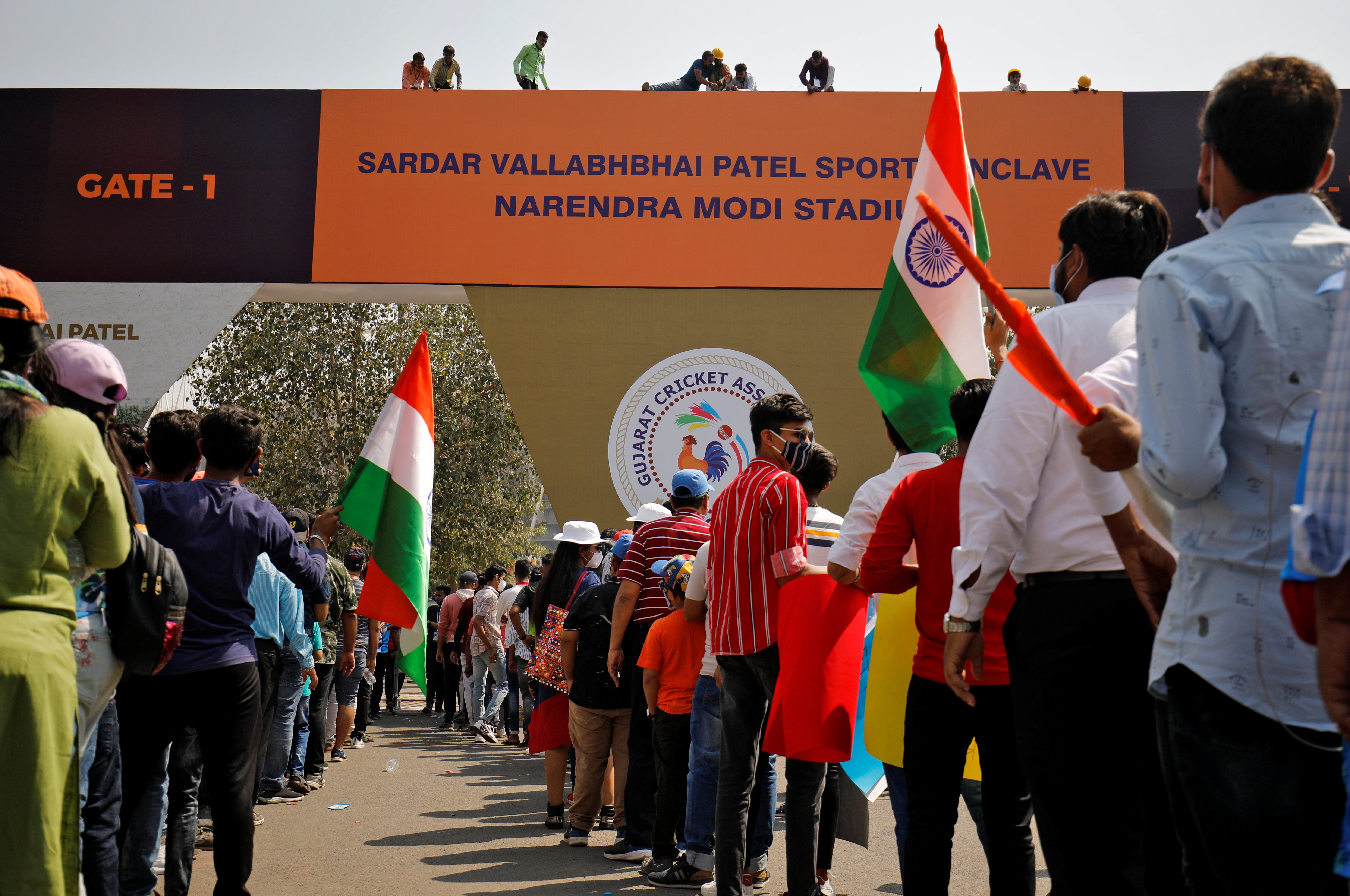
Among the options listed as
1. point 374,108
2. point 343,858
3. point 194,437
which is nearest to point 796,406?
point 194,437

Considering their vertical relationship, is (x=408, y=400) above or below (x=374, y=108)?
below

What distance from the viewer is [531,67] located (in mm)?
12016

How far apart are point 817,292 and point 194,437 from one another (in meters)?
8.46

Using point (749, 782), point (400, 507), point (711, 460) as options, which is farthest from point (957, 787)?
point (711, 460)

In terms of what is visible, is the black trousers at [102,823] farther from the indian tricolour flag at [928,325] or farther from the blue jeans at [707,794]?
the indian tricolour flag at [928,325]

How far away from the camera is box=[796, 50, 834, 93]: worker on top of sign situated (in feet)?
39.0

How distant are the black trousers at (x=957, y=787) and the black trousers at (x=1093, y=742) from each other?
2.04 feet

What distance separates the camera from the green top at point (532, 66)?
39.4 ft

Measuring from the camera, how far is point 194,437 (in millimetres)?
3965

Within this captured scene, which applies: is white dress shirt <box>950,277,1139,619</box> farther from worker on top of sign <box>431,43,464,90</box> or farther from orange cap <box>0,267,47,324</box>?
worker on top of sign <box>431,43,464,90</box>

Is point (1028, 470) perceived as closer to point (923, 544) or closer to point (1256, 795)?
point (923, 544)

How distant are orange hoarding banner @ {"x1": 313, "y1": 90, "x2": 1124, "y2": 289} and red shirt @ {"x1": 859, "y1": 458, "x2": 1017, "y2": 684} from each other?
8517 mm

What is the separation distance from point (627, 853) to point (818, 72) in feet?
29.3

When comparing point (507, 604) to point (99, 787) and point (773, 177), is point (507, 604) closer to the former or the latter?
point (773, 177)
